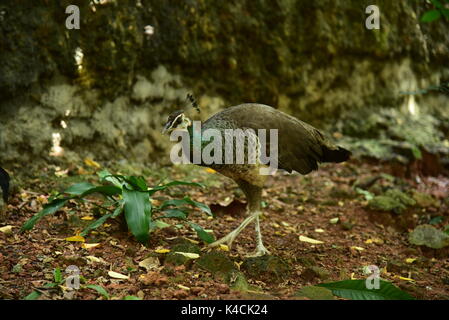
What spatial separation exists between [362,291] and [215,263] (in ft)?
3.04

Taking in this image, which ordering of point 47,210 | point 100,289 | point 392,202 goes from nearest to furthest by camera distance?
1. point 100,289
2. point 47,210
3. point 392,202

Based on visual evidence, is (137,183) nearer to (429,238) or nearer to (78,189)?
(78,189)

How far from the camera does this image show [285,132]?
148 inches

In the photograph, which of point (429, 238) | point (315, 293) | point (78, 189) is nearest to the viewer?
point (315, 293)

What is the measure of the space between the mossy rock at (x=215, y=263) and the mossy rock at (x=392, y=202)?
2.52 metres

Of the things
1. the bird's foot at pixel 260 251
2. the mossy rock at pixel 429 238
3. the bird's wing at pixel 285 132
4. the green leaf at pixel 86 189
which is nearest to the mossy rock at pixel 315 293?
the bird's foot at pixel 260 251

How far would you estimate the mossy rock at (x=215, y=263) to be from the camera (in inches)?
115

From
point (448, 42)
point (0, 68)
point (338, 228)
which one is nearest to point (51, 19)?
point (0, 68)

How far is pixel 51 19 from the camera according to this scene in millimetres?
4496

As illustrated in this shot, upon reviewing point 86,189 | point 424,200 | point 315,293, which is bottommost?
point 315,293

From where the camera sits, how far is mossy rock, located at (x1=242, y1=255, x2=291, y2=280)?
2.95 m

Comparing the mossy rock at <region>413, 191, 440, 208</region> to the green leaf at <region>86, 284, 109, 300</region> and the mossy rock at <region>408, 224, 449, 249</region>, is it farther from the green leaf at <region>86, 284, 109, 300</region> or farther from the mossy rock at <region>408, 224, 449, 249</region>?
the green leaf at <region>86, 284, 109, 300</region>

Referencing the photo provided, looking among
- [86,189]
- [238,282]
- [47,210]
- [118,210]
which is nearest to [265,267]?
[238,282]

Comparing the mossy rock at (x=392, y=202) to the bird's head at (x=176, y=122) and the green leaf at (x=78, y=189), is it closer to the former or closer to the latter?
the bird's head at (x=176, y=122)
